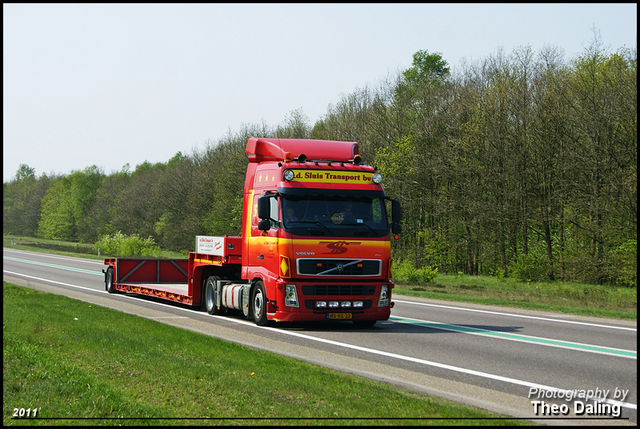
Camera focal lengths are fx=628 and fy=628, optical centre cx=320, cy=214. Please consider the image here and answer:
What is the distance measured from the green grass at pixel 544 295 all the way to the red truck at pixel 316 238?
7.38 metres

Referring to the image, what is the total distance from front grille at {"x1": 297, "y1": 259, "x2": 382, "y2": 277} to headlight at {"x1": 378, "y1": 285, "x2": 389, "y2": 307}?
0.40 m

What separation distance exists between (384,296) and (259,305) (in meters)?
2.81

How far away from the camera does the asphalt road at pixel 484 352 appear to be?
7273 mm

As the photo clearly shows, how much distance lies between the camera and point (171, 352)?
937 cm

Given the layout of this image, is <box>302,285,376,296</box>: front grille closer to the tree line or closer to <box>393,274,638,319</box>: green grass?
<box>393,274,638,319</box>: green grass

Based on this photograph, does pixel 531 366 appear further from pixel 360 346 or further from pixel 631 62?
pixel 631 62

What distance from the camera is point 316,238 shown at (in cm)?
1288

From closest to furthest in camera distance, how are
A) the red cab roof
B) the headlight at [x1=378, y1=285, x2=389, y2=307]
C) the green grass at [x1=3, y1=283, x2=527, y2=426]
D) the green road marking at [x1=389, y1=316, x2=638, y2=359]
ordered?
the green grass at [x1=3, y1=283, x2=527, y2=426]
the green road marking at [x1=389, y1=316, x2=638, y2=359]
the headlight at [x1=378, y1=285, x2=389, y2=307]
the red cab roof

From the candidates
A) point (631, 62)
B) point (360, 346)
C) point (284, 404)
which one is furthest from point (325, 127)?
point (284, 404)

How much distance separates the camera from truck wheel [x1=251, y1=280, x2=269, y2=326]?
13.7 meters

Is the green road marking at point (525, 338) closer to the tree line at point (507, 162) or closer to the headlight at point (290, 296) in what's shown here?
the headlight at point (290, 296)

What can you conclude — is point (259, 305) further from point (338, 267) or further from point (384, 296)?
point (384, 296)

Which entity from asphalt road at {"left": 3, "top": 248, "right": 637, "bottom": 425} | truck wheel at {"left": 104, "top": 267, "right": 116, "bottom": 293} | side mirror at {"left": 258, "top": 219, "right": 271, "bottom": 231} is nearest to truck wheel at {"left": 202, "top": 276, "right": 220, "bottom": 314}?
asphalt road at {"left": 3, "top": 248, "right": 637, "bottom": 425}

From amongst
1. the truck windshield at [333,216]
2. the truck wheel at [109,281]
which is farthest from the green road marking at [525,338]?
the truck wheel at [109,281]
